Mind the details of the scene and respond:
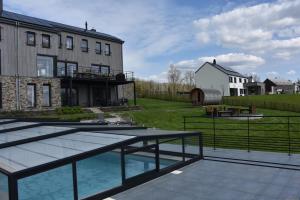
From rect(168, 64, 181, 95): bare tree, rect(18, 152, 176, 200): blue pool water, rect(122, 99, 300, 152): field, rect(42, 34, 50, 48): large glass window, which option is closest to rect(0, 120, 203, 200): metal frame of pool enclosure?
rect(18, 152, 176, 200): blue pool water

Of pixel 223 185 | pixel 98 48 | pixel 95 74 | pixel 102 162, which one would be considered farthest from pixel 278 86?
pixel 102 162

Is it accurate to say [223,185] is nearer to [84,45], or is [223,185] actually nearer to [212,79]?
[84,45]

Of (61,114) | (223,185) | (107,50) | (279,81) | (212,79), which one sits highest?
(107,50)

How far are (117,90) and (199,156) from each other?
23060 millimetres

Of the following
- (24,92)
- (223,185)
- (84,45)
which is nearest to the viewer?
(223,185)

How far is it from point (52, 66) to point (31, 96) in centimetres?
314

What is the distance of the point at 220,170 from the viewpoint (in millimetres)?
8586

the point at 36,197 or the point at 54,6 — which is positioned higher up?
the point at 54,6

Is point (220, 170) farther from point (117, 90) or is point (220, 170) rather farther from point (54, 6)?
point (117, 90)

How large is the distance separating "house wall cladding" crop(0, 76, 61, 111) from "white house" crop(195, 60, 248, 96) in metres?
35.9

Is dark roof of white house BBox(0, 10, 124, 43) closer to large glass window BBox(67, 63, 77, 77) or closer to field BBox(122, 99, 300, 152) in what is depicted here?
large glass window BBox(67, 63, 77, 77)

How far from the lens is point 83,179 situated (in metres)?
6.39

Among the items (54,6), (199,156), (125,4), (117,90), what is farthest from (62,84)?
(199,156)

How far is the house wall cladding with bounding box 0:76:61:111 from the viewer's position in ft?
72.4
